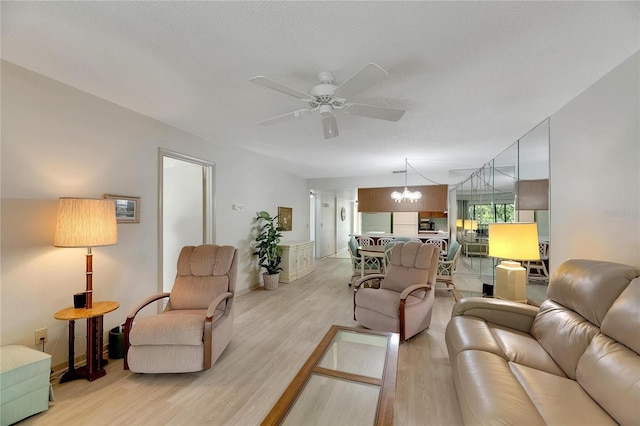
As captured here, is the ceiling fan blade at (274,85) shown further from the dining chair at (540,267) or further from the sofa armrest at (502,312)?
the dining chair at (540,267)

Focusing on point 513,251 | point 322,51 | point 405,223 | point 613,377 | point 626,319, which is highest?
point 322,51

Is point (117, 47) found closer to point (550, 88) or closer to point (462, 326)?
point (462, 326)

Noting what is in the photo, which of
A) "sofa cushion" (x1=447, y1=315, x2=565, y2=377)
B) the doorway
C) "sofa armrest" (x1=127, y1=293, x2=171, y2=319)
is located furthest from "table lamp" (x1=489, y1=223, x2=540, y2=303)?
the doorway

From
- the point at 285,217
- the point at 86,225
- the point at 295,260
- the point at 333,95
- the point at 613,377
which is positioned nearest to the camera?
the point at 613,377

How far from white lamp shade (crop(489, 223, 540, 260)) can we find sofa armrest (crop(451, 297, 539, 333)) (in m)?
0.50

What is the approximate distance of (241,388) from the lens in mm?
2096

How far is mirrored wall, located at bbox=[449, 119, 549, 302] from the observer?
3.01m

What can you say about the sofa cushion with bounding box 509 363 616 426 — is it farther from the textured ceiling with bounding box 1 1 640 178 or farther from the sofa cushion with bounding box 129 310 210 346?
the sofa cushion with bounding box 129 310 210 346

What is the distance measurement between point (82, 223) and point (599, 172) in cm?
421

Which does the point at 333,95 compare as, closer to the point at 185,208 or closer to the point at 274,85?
the point at 274,85

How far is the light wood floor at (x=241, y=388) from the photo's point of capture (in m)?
1.80

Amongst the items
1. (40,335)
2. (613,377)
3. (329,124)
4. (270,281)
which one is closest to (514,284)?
(613,377)

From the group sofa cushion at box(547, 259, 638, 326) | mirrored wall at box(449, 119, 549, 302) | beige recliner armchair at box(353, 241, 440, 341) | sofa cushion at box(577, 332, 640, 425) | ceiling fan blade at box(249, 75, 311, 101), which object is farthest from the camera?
mirrored wall at box(449, 119, 549, 302)

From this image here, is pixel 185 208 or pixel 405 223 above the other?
pixel 185 208
